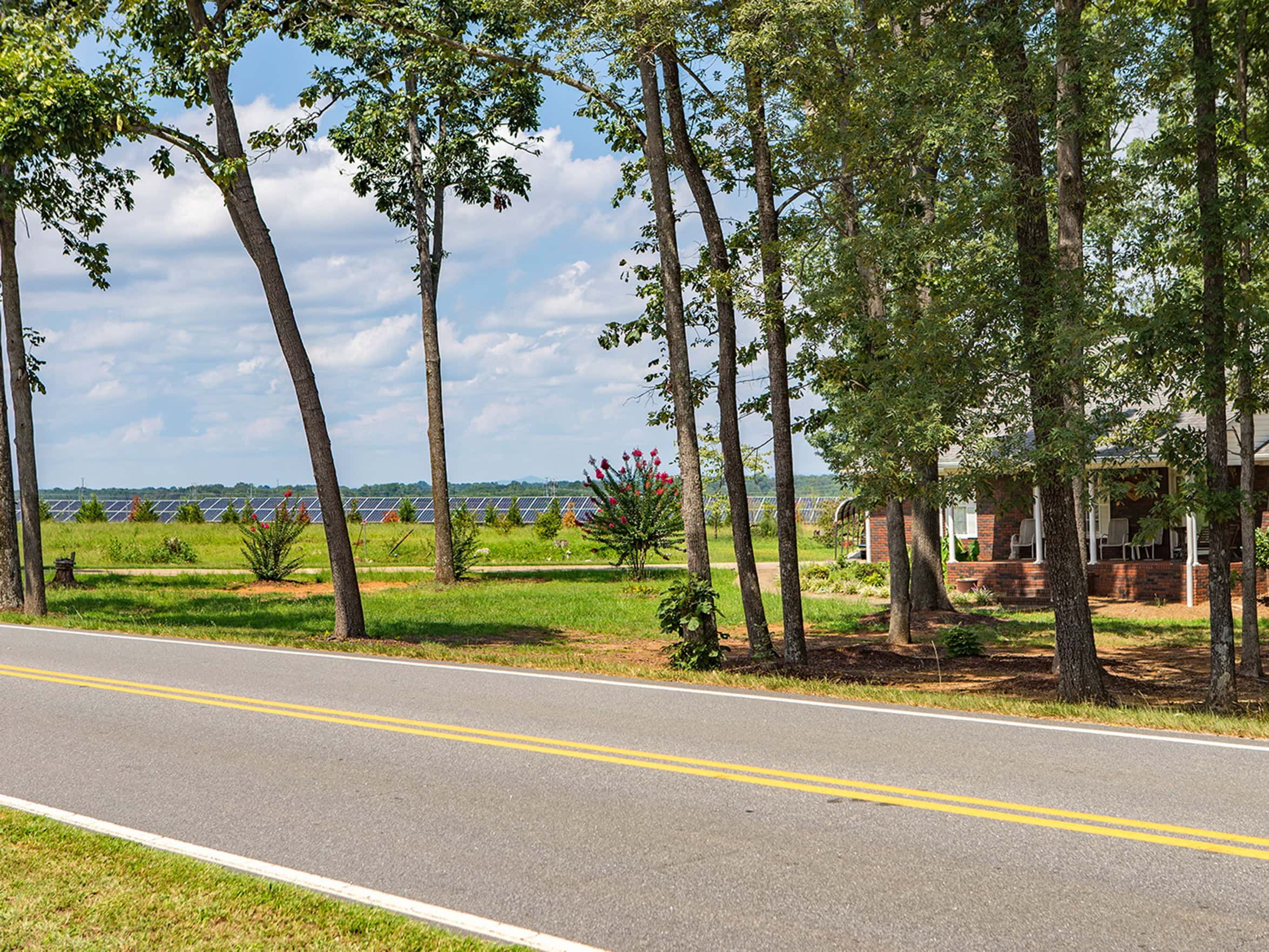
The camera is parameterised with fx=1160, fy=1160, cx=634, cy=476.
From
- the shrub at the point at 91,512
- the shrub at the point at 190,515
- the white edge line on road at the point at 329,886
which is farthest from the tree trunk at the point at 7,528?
the shrub at the point at 91,512

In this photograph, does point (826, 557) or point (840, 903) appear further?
point (826, 557)

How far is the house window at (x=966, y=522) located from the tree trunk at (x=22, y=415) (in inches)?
782

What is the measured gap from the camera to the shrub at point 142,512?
50938 mm

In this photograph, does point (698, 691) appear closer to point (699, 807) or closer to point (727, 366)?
point (699, 807)

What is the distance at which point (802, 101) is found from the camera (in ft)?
48.9

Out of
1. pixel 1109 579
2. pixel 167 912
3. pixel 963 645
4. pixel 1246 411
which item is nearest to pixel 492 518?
pixel 1109 579

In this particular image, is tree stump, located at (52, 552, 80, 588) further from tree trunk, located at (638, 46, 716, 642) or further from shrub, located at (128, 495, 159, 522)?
shrub, located at (128, 495, 159, 522)

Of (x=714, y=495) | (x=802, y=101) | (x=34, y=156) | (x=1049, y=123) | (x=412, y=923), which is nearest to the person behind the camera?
(x=412, y=923)

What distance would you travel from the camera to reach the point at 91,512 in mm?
50281

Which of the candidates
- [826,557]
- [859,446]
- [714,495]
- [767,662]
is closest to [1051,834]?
[859,446]

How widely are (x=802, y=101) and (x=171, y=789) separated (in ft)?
37.1

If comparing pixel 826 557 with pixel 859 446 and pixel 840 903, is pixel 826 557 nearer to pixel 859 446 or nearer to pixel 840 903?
pixel 859 446

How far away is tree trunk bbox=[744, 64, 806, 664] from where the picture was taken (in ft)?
49.0

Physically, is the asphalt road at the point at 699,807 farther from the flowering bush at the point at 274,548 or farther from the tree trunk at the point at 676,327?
the flowering bush at the point at 274,548
